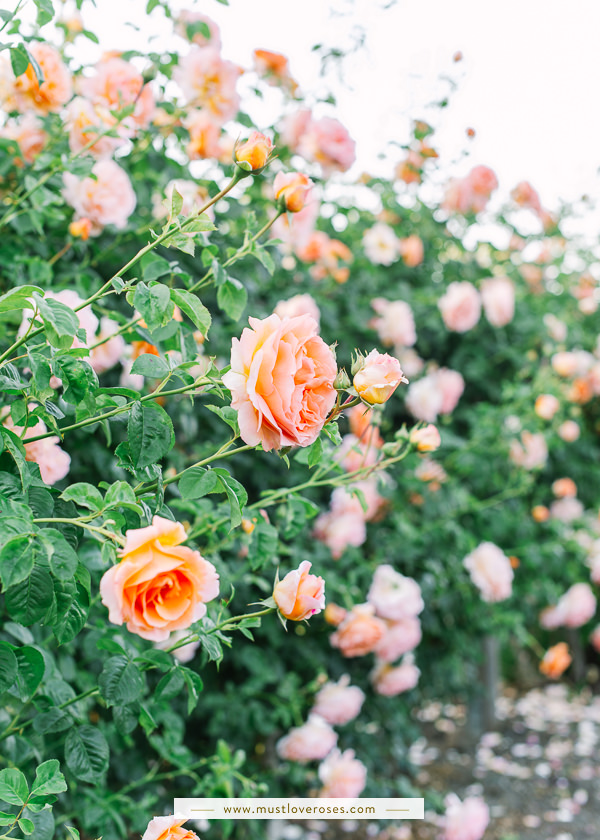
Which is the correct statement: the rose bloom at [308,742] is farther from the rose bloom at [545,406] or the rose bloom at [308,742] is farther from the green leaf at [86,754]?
the rose bloom at [545,406]

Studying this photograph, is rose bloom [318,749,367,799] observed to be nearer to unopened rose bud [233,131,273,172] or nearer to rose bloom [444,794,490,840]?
rose bloom [444,794,490,840]

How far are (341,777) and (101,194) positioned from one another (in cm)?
143

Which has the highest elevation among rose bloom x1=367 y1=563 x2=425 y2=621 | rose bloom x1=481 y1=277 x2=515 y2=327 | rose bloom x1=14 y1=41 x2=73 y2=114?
rose bloom x1=14 y1=41 x2=73 y2=114

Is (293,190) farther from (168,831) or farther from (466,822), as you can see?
(466,822)

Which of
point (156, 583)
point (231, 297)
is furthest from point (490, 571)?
point (156, 583)

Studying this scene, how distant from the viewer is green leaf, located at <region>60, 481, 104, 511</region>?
638 millimetres

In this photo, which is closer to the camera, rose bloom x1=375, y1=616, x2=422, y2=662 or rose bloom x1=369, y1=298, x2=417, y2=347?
rose bloom x1=375, y1=616, x2=422, y2=662

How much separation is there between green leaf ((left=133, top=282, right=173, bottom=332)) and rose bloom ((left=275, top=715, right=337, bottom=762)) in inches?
52.2

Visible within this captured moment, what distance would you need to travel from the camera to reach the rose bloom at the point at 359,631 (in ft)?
5.32

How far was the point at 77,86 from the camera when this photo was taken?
4.97 ft

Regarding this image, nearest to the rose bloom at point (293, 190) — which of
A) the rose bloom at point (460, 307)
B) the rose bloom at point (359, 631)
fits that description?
the rose bloom at point (359, 631)

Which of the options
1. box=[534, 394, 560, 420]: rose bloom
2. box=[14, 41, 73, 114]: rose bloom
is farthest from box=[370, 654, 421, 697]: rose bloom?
box=[14, 41, 73, 114]: rose bloom

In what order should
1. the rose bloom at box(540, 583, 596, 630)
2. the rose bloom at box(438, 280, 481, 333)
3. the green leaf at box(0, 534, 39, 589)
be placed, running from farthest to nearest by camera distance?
the rose bloom at box(540, 583, 596, 630), the rose bloom at box(438, 280, 481, 333), the green leaf at box(0, 534, 39, 589)

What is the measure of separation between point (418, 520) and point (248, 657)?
0.74m
